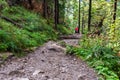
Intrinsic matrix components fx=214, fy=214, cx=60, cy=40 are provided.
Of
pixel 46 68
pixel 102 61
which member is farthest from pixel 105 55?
pixel 46 68

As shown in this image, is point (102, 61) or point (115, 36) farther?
point (115, 36)

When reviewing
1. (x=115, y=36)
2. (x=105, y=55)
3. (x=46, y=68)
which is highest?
(x=115, y=36)

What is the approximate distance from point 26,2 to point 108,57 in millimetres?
17332

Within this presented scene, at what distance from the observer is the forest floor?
7.33 meters

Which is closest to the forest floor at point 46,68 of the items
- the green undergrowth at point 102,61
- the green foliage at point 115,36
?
the green undergrowth at point 102,61

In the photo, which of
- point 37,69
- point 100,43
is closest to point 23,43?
point 37,69

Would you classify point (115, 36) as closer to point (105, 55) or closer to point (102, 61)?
point (105, 55)

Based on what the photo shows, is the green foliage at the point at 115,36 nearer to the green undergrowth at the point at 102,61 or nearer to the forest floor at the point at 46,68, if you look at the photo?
the green undergrowth at the point at 102,61

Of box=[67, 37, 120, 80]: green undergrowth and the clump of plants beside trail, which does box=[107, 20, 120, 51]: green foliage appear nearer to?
the clump of plants beside trail

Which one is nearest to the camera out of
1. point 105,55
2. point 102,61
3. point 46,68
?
point 46,68

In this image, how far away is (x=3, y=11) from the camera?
16062 millimetres

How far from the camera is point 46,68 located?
27.3ft

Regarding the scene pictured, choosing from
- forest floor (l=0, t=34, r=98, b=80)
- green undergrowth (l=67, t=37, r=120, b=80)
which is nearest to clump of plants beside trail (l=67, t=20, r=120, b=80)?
green undergrowth (l=67, t=37, r=120, b=80)

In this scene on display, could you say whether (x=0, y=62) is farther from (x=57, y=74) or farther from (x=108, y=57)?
(x=108, y=57)
